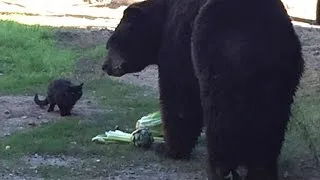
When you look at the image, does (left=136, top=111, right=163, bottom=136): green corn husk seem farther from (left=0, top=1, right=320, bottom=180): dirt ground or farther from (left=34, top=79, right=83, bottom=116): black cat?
(left=34, top=79, right=83, bottom=116): black cat

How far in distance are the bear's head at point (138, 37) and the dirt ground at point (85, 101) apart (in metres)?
1.04

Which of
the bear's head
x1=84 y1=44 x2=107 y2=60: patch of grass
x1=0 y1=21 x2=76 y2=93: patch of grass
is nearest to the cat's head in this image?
the bear's head


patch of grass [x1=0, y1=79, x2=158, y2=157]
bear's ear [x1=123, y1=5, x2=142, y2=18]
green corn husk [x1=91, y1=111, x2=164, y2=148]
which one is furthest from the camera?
green corn husk [x1=91, y1=111, x2=164, y2=148]

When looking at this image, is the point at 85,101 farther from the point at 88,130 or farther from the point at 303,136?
the point at 303,136

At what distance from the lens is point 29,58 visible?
14.3 metres

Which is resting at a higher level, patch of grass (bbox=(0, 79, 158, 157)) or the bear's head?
the bear's head

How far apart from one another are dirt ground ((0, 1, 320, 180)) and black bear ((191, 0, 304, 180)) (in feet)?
3.36

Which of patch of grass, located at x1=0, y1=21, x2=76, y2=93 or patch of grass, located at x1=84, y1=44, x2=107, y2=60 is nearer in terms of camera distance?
patch of grass, located at x1=0, y1=21, x2=76, y2=93

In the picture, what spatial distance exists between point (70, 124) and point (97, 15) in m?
13.8

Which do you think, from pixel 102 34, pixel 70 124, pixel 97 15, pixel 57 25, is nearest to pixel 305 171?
pixel 70 124

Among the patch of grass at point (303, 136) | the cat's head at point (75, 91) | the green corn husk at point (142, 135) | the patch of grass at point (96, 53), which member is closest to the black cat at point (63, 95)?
the cat's head at point (75, 91)

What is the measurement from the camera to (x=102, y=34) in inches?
684

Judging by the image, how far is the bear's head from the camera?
26.0 ft

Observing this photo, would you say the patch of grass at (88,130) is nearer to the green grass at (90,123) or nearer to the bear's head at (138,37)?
the green grass at (90,123)
